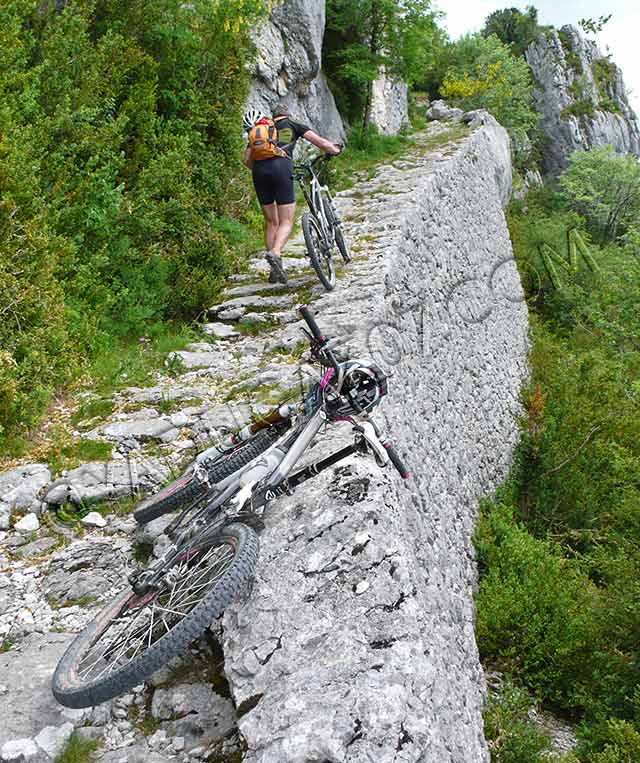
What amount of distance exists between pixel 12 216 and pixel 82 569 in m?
3.40

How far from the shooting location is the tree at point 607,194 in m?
30.0

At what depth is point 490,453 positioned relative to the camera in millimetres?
9805

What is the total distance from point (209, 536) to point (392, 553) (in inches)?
41.2

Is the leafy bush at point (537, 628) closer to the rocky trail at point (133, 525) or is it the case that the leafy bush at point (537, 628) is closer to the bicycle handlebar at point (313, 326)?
the rocky trail at point (133, 525)

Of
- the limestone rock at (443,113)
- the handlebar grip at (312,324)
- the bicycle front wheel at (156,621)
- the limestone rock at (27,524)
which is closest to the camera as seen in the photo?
the bicycle front wheel at (156,621)

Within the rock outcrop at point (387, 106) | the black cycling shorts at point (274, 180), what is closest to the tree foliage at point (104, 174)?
the black cycling shorts at point (274, 180)

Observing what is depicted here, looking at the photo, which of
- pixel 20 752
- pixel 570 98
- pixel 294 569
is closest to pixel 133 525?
pixel 294 569

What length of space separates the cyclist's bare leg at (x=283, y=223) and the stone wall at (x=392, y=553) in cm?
94

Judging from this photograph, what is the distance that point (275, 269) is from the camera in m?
7.91

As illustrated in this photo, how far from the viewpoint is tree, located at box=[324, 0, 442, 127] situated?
16562 millimetres

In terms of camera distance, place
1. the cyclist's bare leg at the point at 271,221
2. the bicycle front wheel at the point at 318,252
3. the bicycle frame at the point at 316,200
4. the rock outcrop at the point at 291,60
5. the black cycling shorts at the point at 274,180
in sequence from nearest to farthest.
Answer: the bicycle front wheel at the point at 318,252
the black cycling shorts at the point at 274,180
the bicycle frame at the point at 316,200
the cyclist's bare leg at the point at 271,221
the rock outcrop at the point at 291,60

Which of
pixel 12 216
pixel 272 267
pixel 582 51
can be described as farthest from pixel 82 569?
pixel 582 51

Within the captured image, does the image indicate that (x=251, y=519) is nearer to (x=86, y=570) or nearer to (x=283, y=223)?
(x=86, y=570)

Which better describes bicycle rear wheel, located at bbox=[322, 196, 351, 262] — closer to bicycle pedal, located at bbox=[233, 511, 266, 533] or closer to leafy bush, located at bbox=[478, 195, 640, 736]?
leafy bush, located at bbox=[478, 195, 640, 736]
